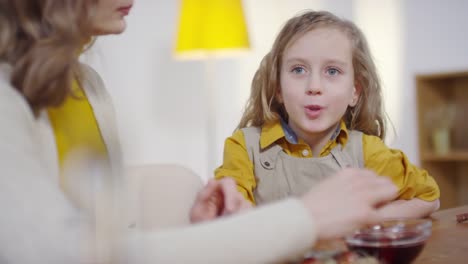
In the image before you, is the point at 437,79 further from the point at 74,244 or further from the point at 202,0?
the point at 74,244

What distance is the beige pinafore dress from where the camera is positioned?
129 cm

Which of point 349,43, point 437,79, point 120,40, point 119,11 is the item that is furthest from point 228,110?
point 119,11

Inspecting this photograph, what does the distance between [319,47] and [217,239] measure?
77cm

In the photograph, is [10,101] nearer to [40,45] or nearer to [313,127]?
[40,45]

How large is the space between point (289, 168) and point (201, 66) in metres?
2.66

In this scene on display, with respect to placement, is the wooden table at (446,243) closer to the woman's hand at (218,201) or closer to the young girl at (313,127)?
the young girl at (313,127)

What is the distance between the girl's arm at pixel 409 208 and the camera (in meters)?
1.18

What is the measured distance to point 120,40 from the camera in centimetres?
358

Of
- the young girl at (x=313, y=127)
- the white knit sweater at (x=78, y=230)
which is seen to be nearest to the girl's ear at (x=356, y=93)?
the young girl at (x=313, y=127)

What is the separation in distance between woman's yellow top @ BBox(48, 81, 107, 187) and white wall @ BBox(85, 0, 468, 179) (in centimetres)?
258

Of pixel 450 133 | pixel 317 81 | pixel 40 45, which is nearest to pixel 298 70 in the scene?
pixel 317 81

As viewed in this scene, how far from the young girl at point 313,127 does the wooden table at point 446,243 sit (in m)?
0.13

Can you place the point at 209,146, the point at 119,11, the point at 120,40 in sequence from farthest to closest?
the point at 209,146
the point at 120,40
the point at 119,11

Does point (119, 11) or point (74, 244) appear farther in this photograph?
point (119, 11)
